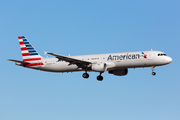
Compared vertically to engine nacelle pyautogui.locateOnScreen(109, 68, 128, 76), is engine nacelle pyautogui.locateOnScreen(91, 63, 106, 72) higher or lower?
lower

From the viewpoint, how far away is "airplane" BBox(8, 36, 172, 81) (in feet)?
167

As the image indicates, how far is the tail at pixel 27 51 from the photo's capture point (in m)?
58.4

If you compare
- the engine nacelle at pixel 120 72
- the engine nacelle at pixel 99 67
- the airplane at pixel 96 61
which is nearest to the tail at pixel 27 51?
the airplane at pixel 96 61

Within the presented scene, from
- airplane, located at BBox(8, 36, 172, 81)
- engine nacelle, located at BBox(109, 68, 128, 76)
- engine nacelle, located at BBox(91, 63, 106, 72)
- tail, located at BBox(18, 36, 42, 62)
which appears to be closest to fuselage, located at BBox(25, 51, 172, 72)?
airplane, located at BBox(8, 36, 172, 81)

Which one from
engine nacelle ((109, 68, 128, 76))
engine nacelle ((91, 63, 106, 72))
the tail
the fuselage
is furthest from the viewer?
the tail

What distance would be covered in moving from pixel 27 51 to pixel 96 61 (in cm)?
1479

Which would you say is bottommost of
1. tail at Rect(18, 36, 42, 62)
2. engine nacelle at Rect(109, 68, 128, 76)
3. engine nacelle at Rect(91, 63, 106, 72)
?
engine nacelle at Rect(91, 63, 106, 72)

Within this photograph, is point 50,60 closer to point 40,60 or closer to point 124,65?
point 40,60

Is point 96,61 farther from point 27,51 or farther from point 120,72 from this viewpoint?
point 27,51

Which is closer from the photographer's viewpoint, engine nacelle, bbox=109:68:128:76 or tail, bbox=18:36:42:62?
engine nacelle, bbox=109:68:128:76

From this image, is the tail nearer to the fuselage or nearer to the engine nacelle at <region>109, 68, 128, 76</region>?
the fuselage

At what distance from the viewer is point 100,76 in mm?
58156

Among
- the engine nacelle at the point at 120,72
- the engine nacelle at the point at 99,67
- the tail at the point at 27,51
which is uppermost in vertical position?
the tail at the point at 27,51

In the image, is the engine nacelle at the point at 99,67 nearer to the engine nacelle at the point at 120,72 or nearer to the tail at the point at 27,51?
the engine nacelle at the point at 120,72
